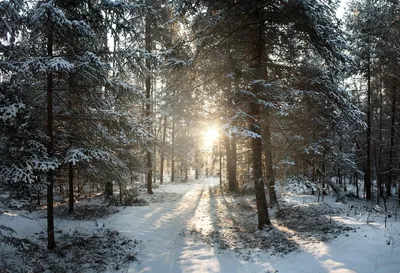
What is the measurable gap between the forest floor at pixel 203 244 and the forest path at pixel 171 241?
0.03 m

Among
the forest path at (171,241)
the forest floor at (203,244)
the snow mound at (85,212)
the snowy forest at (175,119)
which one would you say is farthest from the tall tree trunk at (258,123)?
the snow mound at (85,212)

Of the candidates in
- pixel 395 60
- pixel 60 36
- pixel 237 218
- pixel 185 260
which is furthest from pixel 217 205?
pixel 395 60

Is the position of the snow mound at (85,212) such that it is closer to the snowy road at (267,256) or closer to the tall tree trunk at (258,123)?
the snowy road at (267,256)

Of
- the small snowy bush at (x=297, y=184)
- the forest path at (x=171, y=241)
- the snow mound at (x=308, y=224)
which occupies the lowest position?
the forest path at (x=171, y=241)

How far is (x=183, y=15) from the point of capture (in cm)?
846

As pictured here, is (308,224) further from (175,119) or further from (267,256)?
(175,119)

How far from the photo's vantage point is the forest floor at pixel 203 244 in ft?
19.6

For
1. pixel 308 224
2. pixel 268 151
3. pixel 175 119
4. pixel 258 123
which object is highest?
pixel 175 119

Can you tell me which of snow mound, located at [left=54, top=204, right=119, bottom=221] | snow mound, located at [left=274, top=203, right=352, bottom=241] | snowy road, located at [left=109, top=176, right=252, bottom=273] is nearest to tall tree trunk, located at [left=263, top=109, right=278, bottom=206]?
snow mound, located at [left=274, top=203, right=352, bottom=241]

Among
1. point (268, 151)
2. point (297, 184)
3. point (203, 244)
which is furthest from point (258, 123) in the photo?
point (203, 244)

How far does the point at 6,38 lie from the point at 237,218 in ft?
34.6

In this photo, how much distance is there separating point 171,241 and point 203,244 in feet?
3.78

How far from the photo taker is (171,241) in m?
8.59

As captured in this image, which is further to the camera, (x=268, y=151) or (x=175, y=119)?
(x=268, y=151)
